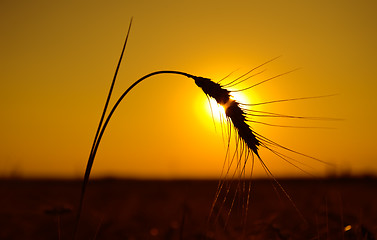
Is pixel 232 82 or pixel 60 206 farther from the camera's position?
pixel 60 206

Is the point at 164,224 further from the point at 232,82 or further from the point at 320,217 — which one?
the point at 232,82

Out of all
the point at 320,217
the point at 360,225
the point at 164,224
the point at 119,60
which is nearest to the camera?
the point at 119,60

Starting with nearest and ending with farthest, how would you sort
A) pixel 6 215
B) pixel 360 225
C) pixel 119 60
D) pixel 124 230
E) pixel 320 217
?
pixel 119 60 → pixel 360 225 → pixel 320 217 → pixel 124 230 → pixel 6 215

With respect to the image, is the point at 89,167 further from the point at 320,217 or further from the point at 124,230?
the point at 124,230

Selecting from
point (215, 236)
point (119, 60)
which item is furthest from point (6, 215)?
point (119, 60)

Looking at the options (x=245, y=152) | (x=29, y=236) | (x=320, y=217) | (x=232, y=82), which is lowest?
(x=29, y=236)

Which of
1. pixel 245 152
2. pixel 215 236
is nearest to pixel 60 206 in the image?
pixel 215 236

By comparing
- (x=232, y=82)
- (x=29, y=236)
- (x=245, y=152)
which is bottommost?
(x=29, y=236)

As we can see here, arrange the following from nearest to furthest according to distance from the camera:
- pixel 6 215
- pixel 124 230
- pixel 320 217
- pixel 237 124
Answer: pixel 237 124
pixel 320 217
pixel 124 230
pixel 6 215

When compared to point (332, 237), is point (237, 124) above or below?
above
